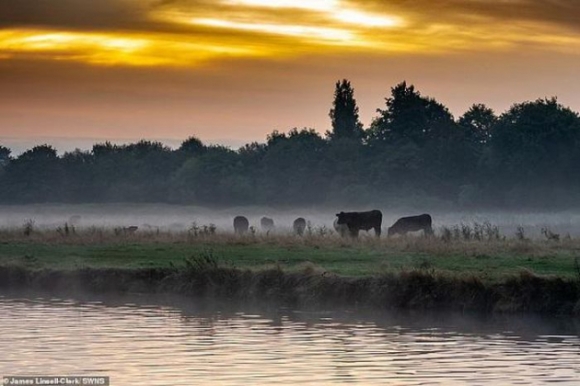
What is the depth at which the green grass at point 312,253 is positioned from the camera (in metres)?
34.5

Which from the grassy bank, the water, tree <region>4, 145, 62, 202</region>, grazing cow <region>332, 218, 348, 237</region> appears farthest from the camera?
tree <region>4, 145, 62, 202</region>

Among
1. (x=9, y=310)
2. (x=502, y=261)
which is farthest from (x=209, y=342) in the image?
(x=502, y=261)

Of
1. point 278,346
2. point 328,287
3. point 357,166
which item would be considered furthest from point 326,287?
point 357,166

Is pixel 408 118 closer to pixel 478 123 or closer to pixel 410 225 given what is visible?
pixel 478 123

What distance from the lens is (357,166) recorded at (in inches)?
4456

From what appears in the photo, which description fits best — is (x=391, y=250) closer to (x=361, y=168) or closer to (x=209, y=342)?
(x=209, y=342)

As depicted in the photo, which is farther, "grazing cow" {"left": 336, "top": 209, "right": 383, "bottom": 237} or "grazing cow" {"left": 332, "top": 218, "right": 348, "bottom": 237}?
"grazing cow" {"left": 336, "top": 209, "right": 383, "bottom": 237}

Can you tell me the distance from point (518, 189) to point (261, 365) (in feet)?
264

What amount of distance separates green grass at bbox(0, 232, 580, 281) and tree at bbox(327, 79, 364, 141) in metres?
82.7

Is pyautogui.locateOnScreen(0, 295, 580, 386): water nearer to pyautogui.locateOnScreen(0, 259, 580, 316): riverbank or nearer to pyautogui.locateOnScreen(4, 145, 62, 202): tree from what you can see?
pyautogui.locateOnScreen(0, 259, 580, 316): riverbank

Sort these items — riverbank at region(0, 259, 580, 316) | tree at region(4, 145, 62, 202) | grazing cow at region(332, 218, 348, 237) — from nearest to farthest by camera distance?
riverbank at region(0, 259, 580, 316) < grazing cow at region(332, 218, 348, 237) < tree at region(4, 145, 62, 202)

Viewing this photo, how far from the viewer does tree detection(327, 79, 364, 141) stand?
131 metres

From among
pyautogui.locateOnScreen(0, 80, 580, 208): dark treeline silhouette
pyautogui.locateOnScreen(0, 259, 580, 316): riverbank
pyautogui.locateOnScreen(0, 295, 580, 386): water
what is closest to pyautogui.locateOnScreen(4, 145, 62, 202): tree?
pyautogui.locateOnScreen(0, 80, 580, 208): dark treeline silhouette

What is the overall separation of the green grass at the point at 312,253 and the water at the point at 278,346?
3.97 m
